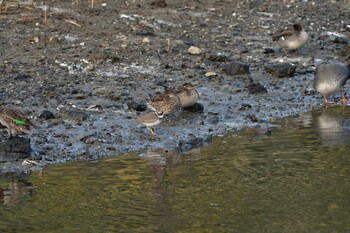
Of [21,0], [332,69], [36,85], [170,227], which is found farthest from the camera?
[21,0]

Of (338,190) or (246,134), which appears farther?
(246,134)

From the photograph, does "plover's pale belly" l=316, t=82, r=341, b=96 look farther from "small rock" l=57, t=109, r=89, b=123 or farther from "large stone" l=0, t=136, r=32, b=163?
"large stone" l=0, t=136, r=32, b=163

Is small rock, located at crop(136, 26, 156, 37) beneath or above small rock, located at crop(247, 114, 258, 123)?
above

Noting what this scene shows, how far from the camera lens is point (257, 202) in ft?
31.1

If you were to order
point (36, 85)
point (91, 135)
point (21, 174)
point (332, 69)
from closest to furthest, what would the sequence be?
point (21, 174) < point (91, 135) < point (36, 85) < point (332, 69)

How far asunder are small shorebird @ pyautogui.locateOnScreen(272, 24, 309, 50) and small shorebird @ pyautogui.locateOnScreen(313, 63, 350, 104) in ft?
7.57

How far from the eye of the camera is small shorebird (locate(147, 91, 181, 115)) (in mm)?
13078

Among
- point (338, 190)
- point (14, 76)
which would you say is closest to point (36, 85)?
point (14, 76)

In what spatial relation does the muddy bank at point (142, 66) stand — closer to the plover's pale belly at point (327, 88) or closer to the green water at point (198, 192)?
the plover's pale belly at point (327, 88)

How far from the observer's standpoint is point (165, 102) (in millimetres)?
13211

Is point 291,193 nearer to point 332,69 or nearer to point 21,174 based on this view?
point 21,174

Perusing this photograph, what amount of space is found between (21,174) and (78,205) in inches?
61.9

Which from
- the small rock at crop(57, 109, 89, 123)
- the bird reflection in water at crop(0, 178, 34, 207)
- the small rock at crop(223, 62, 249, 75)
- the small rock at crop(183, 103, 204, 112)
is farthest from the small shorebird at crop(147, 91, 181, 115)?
the bird reflection in water at crop(0, 178, 34, 207)

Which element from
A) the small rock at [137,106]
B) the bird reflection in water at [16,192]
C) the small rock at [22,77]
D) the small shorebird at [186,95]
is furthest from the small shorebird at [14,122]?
the small rock at [22,77]
